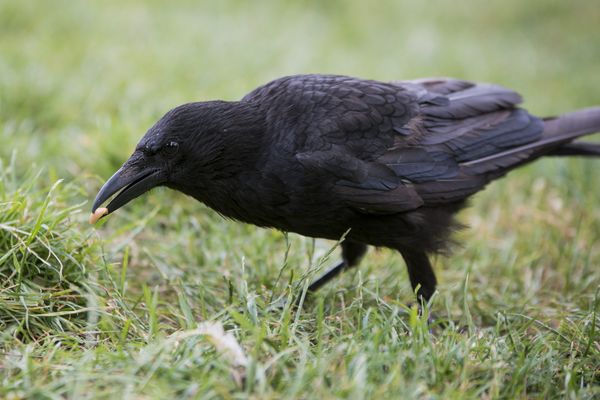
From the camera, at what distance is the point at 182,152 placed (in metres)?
3.68

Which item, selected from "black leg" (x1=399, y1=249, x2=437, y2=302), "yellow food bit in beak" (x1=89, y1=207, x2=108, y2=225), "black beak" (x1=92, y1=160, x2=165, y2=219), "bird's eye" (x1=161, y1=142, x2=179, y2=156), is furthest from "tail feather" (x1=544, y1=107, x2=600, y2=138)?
"yellow food bit in beak" (x1=89, y1=207, x2=108, y2=225)

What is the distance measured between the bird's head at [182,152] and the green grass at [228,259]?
354mm

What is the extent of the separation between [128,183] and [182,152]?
0.32 metres

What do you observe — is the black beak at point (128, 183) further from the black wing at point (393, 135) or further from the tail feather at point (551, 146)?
the tail feather at point (551, 146)

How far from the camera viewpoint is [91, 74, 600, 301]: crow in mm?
3641

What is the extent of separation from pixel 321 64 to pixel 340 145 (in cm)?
409

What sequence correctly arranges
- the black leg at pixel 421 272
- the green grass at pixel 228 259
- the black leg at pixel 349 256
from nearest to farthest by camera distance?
the green grass at pixel 228 259 < the black leg at pixel 421 272 < the black leg at pixel 349 256

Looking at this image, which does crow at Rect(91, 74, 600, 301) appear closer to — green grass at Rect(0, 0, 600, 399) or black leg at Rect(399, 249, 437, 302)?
black leg at Rect(399, 249, 437, 302)

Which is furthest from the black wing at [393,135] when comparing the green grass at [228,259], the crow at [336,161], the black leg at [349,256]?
the black leg at [349,256]

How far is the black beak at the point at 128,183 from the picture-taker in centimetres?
359

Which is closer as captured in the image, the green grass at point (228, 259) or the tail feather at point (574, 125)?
the green grass at point (228, 259)

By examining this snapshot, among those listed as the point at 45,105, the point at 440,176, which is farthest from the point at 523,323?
the point at 45,105

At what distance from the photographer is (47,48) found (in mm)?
6957

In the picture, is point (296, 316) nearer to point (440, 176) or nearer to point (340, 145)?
point (340, 145)
